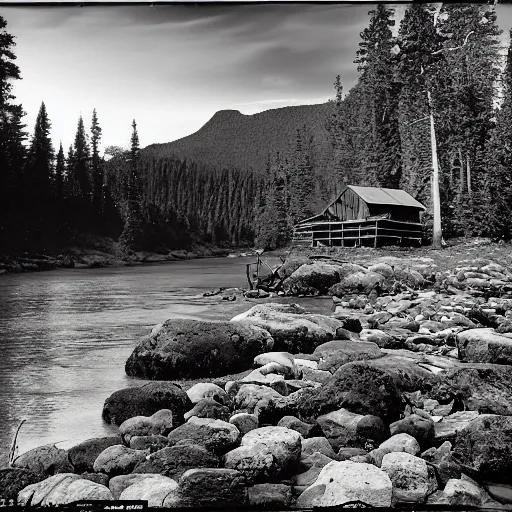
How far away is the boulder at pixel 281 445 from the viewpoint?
83.8 inches

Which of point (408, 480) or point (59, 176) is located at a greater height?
point (59, 176)

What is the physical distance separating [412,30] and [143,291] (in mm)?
2131

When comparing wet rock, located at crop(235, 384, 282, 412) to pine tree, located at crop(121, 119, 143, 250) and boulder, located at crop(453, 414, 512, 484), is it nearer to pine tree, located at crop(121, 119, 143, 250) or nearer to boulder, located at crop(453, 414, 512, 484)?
boulder, located at crop(453, 414, 512, 484)

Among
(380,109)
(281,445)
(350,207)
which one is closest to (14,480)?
(281,445)

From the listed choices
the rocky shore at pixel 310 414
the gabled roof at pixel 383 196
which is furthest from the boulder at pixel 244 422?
the gabled roof at pixel 383 196

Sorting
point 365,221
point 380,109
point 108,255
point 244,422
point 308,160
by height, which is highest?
point 380,109

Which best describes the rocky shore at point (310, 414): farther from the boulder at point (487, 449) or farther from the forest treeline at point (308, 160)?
the forest treeline at point (308, 160)

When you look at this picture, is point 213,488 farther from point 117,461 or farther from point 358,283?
point 358,283

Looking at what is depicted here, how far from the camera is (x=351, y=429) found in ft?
7.68

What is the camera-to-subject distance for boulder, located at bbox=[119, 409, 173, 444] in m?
2.32

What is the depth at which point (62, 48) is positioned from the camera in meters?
2.73

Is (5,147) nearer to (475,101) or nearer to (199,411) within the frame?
(199,411)

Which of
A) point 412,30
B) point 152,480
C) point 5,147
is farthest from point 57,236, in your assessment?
point 412,30

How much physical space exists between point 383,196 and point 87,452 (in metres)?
2.07
